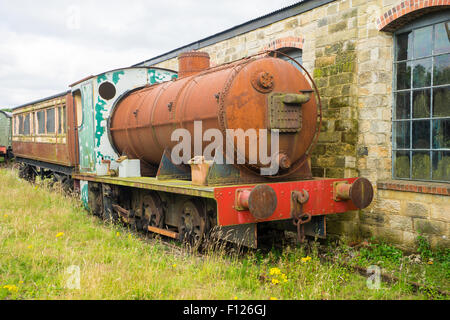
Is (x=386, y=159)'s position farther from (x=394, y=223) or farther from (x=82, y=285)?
(x=82, y=285)

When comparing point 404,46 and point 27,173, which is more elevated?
point 404,46

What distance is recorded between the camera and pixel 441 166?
582 centimetres

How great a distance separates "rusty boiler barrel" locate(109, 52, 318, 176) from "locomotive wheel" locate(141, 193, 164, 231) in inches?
34.1

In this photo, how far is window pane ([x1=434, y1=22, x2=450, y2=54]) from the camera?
571cm

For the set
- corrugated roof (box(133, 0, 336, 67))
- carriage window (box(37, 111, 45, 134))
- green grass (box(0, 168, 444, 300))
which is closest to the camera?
green grass (box(0, 168, 444, 300))

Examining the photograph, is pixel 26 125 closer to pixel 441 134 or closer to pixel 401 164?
pixel 401 164

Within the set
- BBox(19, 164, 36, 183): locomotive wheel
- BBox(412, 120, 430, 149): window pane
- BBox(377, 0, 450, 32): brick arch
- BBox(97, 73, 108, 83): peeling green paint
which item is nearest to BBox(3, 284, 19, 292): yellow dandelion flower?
BBox(97, 73, 108, 83): peeling green paint

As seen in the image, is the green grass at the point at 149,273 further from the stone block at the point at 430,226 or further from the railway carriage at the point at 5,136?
the railway carriage at the point at 5,136

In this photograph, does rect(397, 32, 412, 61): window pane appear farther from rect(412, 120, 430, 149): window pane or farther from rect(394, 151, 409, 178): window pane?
rect(394, 151, 409, 178): window pane

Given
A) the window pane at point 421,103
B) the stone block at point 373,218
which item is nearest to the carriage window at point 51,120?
the stone block at point 373,218

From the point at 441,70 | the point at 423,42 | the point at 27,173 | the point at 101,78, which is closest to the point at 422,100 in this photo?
the point at 441,70

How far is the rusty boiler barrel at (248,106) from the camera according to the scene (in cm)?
509

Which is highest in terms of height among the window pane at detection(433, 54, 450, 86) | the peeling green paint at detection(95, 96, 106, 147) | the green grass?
the window pane at detection(433, 54, 450, 86)

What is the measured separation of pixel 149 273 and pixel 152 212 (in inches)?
107
